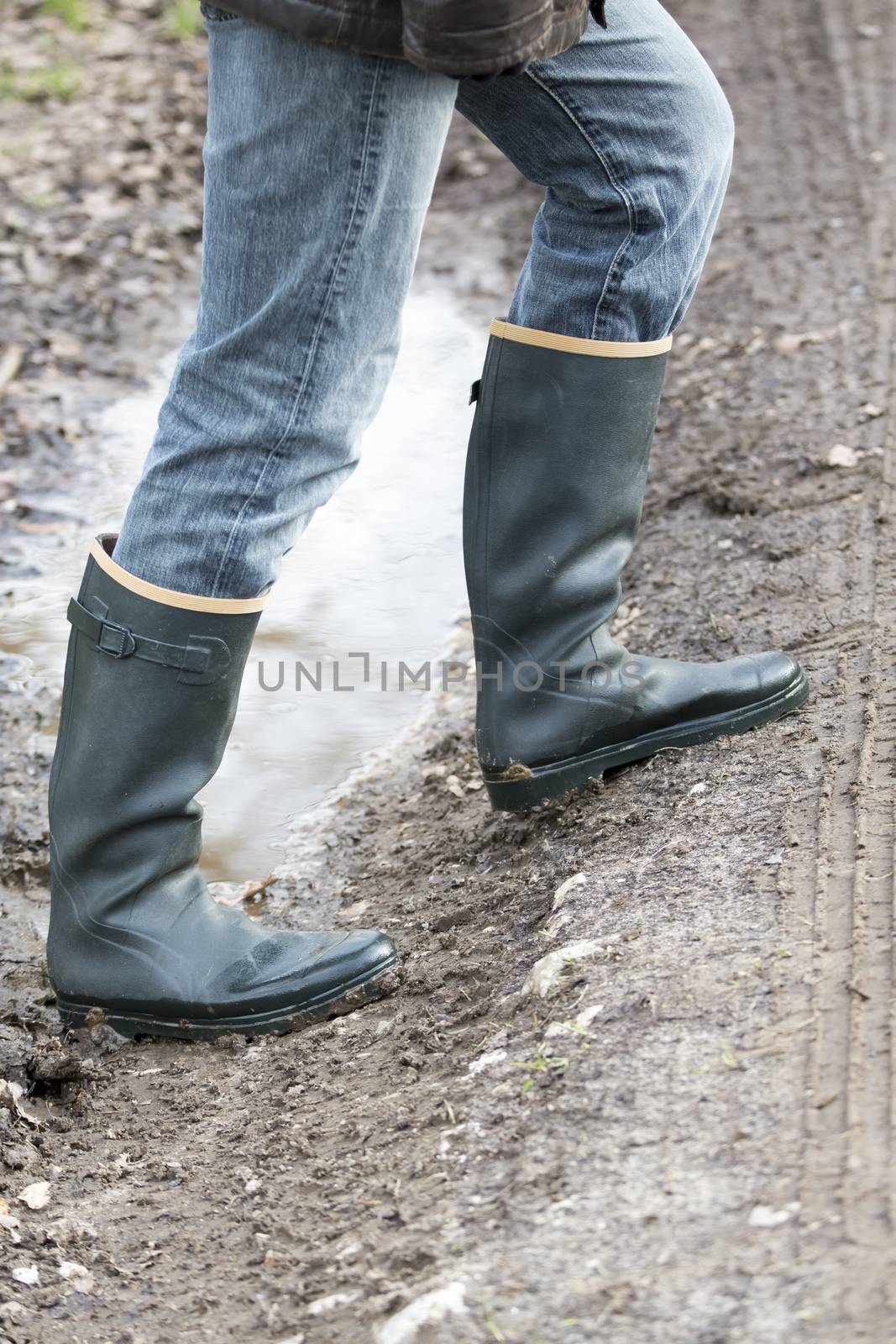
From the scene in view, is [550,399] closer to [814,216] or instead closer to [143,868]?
[143,868]

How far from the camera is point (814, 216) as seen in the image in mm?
4102

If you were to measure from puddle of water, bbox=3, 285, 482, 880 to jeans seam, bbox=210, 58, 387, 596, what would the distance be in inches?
32.1

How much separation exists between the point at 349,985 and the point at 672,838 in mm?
464

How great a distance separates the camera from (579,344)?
5.49 ft

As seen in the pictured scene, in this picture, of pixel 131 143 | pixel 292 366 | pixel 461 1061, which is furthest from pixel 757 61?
pixel 461 1061

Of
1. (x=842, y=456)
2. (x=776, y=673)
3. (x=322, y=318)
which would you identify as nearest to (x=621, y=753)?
(x=776, y=673)

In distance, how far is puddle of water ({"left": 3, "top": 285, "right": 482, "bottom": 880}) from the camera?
2.34 metres

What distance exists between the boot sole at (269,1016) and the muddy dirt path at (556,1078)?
23mm

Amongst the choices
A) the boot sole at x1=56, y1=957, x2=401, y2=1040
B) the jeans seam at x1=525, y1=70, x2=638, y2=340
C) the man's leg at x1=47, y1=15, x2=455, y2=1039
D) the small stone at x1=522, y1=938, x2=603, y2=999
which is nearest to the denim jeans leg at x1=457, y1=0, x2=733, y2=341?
the jeans seam at x1=525, y1=70, x2=638, y2=340

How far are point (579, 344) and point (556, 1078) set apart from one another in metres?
0.91

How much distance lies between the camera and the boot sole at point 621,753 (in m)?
1.90

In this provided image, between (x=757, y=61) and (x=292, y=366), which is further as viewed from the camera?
(x=757, y=61)

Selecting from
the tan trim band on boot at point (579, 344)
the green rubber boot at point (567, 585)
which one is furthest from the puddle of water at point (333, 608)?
the tan trim band on boot at point (579, 344)

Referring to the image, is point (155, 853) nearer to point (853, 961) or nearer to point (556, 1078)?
point (556, 1078)
